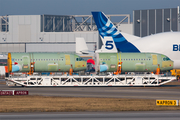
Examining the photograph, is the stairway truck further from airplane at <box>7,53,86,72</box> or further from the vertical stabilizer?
the vertical stabilizer

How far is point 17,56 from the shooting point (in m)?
52.8

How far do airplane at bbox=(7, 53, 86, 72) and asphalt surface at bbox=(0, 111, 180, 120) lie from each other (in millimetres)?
29284

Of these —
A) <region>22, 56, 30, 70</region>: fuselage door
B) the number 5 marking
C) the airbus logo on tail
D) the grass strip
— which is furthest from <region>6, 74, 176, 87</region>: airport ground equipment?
the grass strip

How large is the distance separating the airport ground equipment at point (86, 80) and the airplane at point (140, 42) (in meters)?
Answer: 9.50

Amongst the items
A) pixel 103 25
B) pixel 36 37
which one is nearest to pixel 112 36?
pixel 103 25

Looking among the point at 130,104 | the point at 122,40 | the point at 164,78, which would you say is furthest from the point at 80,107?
the point at 122,40

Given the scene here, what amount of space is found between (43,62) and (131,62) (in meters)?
14.5

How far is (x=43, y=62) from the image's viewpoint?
53438 millimetres

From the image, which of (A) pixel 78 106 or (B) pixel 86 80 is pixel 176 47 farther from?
(A) pixel 78 106

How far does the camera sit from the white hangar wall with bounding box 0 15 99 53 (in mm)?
123500

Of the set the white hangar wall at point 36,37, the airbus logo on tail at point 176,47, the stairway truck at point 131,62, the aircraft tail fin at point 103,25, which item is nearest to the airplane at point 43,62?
the stairway truck at point 131,62

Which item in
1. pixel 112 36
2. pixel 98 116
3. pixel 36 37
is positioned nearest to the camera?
pixel 98 116

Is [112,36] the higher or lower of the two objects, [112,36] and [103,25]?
the lower

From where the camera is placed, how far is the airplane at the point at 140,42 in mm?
59062
